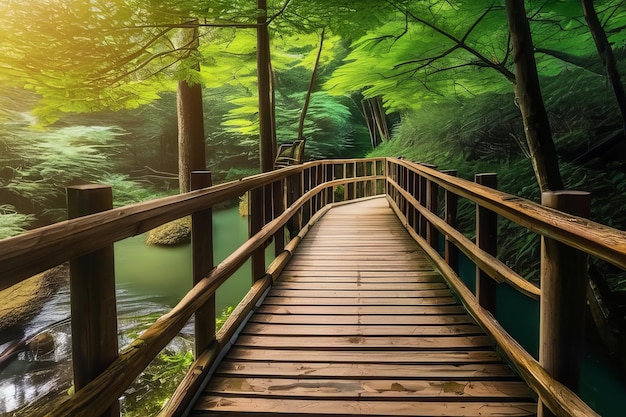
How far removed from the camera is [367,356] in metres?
2.91

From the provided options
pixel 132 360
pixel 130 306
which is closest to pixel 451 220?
pixel 132 360

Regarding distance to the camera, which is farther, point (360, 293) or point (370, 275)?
point (370, 275)

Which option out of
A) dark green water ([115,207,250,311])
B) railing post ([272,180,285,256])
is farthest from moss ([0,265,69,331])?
railing post ([272,180,285,256])

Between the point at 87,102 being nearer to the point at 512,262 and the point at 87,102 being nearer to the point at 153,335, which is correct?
the point at 153,335

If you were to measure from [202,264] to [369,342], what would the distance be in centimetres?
125

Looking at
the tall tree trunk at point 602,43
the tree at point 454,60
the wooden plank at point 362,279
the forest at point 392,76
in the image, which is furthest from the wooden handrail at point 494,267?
the tall tree trunk at point 602,43

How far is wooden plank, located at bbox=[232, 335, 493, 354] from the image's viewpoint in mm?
3031

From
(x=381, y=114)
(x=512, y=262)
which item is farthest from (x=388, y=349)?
(x=381, y=114)

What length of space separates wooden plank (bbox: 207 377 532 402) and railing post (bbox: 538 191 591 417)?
61 cm

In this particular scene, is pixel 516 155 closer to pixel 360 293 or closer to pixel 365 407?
pixel 360 293

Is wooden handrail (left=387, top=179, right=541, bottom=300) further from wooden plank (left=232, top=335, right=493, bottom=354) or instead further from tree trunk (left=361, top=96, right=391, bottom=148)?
tree trunk (left=361, top=96, right=391, bottom=148)

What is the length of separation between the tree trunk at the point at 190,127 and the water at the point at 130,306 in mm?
2684

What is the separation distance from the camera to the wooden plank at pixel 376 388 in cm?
240

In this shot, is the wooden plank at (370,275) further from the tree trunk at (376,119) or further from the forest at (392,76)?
the tree trunk at (376,119)
